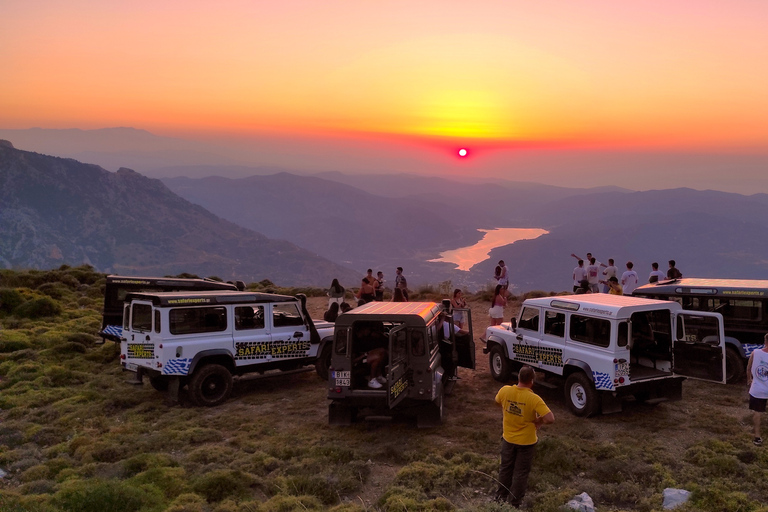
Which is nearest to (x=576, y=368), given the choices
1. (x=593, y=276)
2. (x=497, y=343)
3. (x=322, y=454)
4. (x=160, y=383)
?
(x=497, y=343)

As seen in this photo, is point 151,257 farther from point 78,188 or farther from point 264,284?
point 264,284

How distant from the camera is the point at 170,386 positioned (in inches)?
473

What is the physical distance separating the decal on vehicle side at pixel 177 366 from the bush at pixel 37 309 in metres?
13.7

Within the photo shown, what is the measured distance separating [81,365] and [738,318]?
15.8 metres

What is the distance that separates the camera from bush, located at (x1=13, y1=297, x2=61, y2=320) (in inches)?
875

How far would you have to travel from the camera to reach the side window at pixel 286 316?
1314cm

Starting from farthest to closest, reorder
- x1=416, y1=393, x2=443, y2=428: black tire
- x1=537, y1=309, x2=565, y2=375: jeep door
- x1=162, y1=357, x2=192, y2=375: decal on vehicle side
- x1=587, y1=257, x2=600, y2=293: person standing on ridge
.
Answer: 1. x1=587, y1=257, x2=600, y2=293: person standing on ridge
2. x1=162, y1=357, x2=192, y2=375: decal on vehicle side
3. x1=537, y1=309, x2=565, y2=375: jeep door
4. x1=416, y1=393, x2=443, y2=428: black tire

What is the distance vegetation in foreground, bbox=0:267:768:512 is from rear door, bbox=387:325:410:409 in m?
0.84

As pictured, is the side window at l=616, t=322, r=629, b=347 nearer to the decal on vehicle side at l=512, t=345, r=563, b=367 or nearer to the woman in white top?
the decal on vehicle side at l=512, t=345, r=563, b=367

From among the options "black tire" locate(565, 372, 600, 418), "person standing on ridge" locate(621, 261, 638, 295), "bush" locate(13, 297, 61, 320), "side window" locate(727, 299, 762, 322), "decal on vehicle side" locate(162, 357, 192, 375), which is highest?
"person standing on ridge" locate(621, 261, 638, 295)

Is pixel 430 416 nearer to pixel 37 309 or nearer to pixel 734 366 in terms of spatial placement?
pixel 734 366

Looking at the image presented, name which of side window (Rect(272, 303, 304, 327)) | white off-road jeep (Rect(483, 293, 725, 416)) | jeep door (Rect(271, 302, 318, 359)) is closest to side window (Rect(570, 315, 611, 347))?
white off-road jeep (Rect(483, 293, 725, 416))

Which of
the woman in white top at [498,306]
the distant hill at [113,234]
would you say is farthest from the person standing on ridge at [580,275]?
the distant hill at [113,234]

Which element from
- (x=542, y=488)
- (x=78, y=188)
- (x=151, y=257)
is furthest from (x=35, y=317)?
(x=78, y=188)
